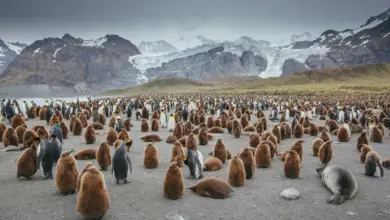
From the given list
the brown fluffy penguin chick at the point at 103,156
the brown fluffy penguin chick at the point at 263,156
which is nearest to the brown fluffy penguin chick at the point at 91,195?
the brown fluffy penguin chick at the point at 103,156

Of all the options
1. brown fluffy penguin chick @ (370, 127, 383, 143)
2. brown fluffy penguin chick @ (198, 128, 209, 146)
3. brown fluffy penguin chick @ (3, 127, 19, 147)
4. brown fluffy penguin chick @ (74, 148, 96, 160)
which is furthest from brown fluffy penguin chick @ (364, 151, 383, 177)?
brown fluffy penguin chick @ (3, 127, 19, 147)

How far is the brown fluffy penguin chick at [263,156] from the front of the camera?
30.5 feet

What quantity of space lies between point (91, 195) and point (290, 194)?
3902 millimetres

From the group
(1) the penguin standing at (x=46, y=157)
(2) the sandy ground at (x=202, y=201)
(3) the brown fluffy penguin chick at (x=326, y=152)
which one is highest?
(1) the penguin standing at (x=46, y=157)

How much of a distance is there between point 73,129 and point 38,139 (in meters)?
7.04

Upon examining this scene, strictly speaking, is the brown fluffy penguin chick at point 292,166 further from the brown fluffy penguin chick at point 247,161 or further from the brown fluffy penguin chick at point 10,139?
the brown fluffy penguin chick at point 10,139

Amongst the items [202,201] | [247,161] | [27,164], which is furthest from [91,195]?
[247,161]

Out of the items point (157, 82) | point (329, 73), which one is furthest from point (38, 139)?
point (157, 82)

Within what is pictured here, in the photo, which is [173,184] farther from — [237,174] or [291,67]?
[291,67]

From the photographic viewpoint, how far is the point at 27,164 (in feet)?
24.6

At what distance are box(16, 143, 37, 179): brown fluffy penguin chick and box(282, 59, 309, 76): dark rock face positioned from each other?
185636 mm

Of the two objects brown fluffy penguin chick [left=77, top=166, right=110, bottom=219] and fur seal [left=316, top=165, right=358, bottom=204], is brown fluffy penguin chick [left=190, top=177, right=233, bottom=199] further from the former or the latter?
brown fluffy penguin chick [left=77, top=166, right=110, bottom=219]

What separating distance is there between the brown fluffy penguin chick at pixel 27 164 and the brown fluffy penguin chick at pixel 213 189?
3724 mm

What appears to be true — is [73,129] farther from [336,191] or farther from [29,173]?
[336,191]
